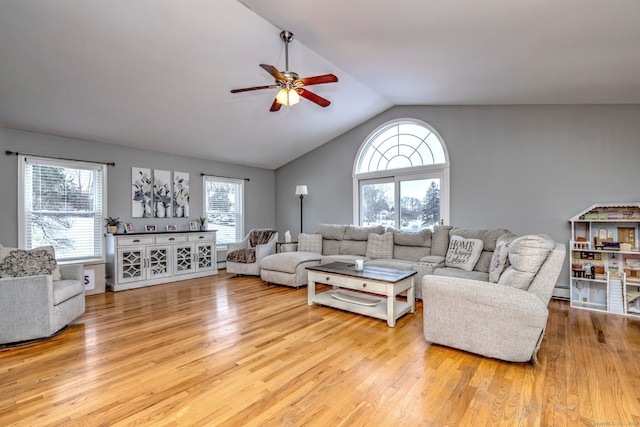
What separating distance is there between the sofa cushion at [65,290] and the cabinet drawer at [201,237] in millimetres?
2149

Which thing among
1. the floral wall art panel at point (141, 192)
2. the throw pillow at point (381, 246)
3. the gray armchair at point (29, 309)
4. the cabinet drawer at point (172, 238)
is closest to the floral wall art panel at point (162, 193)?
the floral wall art panel at point (141, 192)

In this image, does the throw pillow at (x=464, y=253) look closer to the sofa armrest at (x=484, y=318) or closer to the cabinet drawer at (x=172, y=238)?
the sofa armrest at (x=484, y=318)

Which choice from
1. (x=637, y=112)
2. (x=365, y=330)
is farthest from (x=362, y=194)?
(x=637, y=112)

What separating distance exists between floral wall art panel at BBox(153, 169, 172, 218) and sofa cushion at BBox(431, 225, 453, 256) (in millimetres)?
4642

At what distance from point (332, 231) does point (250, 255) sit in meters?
1.56

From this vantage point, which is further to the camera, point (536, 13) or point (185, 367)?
point (185, 367)

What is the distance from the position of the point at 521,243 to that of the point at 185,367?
2828mm

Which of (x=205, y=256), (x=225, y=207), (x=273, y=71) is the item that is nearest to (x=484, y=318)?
(x=273, y=71)

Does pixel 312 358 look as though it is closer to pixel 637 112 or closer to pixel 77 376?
pixel 77 376

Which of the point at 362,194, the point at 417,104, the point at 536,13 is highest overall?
the point at 417,104

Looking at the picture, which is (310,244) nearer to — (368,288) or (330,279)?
(330,279)

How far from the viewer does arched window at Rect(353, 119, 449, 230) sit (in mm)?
5172

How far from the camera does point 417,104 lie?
207 inches

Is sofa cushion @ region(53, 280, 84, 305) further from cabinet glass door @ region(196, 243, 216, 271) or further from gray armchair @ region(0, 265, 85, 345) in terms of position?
cabinet glass door @ region(196, 243, 216, 271)
